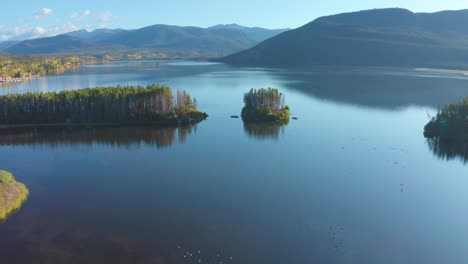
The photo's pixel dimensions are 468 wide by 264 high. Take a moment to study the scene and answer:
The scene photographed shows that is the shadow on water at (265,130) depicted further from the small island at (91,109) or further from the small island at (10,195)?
the small island at (10,195)

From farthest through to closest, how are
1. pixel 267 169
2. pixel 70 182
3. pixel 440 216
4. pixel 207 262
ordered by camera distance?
pixel 267 169, pixel 70 182, pixel 440 216, pixel 207 262

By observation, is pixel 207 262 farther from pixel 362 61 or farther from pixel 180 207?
pixel 362 61

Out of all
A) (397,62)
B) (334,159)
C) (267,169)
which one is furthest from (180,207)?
(397,62)

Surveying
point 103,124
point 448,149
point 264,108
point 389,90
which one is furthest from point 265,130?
point 389,90

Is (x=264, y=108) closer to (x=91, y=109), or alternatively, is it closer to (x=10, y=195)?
(x=91, y=109)

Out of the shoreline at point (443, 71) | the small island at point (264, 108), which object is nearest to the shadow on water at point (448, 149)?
the small island at point (264, 108)

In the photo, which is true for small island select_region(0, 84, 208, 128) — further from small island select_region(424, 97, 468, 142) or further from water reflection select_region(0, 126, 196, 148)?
small island select_region(424, 97, 468, 142)
